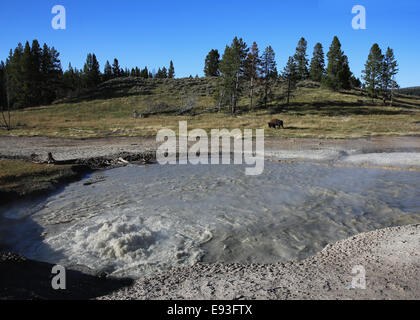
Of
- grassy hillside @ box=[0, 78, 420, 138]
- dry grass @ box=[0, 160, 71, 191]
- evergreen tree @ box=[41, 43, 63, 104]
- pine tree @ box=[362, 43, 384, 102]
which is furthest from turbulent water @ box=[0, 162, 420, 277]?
evergreen tree @ box=[41, 43, 63, 104]

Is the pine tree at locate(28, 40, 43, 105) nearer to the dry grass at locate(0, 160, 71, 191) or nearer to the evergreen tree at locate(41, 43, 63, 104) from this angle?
the evergreen tree at locate(41, 43, 63, 104)

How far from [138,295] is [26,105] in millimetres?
81924

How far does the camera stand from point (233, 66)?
54562mm

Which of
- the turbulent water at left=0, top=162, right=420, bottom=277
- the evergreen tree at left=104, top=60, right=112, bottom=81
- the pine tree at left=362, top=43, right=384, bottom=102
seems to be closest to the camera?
the turbulent water at left=0, top=162, right=420, bottom=277

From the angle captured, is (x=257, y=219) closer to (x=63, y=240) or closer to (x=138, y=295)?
(x=138, y=295)

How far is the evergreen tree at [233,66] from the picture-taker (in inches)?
2158

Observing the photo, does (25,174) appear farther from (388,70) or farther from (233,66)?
(388,70)

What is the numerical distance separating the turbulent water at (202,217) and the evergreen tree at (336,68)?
6300 centimetres

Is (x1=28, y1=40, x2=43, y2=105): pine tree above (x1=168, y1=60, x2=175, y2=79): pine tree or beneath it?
beneath

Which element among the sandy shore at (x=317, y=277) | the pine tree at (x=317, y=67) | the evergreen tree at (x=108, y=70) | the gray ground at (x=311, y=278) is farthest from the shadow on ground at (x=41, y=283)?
the evergreen tree at (x=108, y=70)

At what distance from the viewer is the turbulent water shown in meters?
7.23

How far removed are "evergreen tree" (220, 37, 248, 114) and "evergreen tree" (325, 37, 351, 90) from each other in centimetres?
2715

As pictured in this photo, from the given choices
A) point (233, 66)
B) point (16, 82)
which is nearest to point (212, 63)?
point (233, 66)

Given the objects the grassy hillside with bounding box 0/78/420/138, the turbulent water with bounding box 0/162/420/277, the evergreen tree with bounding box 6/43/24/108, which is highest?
the evergreen tree with bounding box 6/43/24/108
